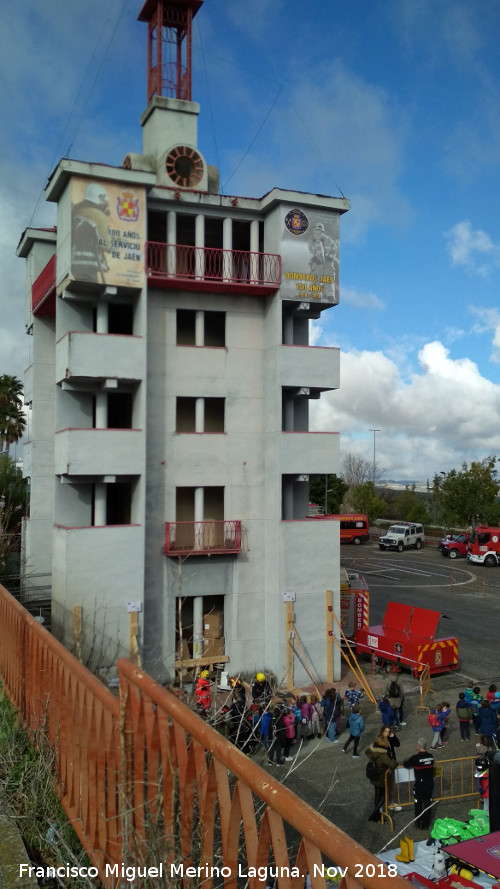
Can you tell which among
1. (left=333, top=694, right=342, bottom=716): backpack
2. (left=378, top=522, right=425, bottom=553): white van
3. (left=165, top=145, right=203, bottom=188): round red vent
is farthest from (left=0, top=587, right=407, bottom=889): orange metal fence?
(left=378, top=522, right=425, bottom=553): white van

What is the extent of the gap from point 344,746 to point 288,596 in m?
5.89

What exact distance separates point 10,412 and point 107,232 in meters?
33.4

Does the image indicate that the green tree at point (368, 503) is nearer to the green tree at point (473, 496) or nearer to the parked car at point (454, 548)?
the green tree at point (473, 496)

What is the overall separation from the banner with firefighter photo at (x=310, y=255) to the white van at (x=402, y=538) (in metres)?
39.6

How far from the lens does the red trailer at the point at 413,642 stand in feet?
77.7

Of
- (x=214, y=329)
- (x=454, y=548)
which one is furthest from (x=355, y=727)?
(x=454, y=548)

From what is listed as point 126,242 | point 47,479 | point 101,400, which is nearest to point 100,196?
point 126,242

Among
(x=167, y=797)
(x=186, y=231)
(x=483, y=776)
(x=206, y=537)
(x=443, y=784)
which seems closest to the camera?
(x=167, y=797)

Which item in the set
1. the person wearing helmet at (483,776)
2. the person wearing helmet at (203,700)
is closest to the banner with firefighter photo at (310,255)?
the person wearing helmet at (483,776)

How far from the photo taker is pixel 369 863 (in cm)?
244

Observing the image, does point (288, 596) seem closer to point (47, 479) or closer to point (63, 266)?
point (47, 479)

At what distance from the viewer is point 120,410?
25969 millimetres

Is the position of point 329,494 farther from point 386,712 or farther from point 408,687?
point 386,712

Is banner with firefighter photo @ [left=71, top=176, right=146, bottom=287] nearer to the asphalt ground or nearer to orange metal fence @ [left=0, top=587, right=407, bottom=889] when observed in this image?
the asphalt ground
